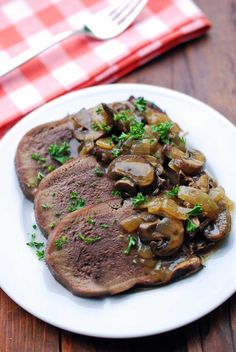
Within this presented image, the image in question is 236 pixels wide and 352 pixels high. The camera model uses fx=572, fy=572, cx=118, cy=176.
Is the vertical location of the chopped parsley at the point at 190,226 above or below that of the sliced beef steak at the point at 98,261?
below

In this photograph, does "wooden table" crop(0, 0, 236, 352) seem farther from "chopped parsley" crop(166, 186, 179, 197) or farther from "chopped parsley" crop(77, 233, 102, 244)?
"chopped parsley" crop(166, 186, 179, 197)

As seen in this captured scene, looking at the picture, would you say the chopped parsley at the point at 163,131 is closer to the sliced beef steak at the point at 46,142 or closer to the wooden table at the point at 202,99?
the sliced beef steak at the point at 46,142

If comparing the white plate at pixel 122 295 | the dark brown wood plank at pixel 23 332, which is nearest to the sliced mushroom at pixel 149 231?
the white plate at pixel 122 295

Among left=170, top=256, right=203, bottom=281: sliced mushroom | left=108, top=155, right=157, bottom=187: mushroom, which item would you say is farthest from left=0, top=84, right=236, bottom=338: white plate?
left=108, top=155, right=157, bottom=187: mushroom

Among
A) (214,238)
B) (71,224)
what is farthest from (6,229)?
(214,238)

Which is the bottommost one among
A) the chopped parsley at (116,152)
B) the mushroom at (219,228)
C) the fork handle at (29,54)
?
the mushroom at (219,228)

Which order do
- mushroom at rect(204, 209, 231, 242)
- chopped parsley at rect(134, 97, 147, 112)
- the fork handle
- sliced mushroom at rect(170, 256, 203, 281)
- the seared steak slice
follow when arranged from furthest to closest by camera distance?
the fork handle → chopped parsley at rect(134, 97, 147, 112) → the seared steak slice → mushroom at rect(204, 209, 231, 242) → sliced mushroom at rect(170, 256, 203, 281)
